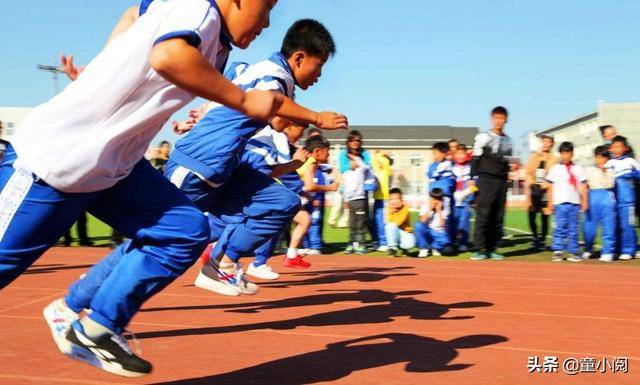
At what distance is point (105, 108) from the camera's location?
8.30 ft

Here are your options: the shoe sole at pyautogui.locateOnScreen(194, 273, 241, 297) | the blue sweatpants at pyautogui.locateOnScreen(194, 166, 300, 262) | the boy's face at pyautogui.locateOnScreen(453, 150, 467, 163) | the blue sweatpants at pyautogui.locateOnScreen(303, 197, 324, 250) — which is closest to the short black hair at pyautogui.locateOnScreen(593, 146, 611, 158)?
the boy's face at pyautogui.locateOnScreen(453, 150, 467, 163)

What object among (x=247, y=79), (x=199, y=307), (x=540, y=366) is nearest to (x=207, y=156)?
(x=247, y=79)

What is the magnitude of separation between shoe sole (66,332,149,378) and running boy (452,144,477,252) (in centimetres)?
938

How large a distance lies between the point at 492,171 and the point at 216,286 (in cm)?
551

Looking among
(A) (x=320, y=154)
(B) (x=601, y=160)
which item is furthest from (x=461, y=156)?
(A) (x=320, y=154)

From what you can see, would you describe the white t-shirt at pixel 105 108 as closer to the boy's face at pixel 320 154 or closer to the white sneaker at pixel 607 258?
the boy's face at pixel 320 154

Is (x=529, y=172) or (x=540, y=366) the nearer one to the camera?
(x=540, y=366)

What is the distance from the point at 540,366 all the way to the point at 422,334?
95 centimetres

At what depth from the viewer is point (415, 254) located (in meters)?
11.5

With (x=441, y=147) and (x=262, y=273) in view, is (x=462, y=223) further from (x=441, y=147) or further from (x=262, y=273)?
(x=262, y=273)

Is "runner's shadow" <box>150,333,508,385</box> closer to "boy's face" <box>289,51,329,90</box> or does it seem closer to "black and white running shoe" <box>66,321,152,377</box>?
"black and white running shoe" <box>66,321,152,377</box>

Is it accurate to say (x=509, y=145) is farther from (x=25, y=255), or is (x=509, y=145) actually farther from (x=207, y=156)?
(x=25, y=255)

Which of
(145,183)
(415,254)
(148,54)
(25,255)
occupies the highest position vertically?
(148,54)

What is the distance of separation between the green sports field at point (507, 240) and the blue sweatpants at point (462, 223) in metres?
0.36
